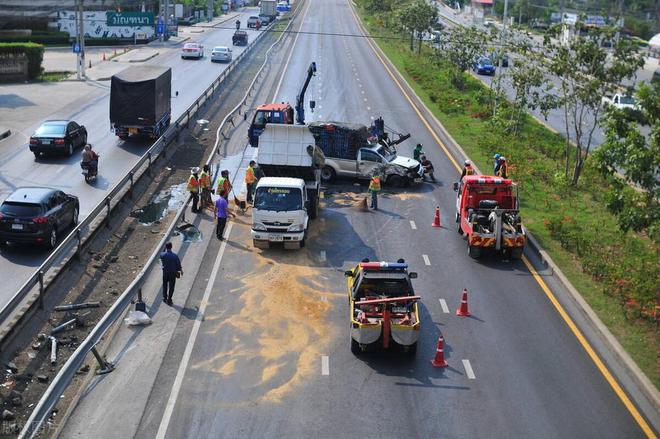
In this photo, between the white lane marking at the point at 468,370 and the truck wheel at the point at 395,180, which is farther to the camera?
the truck wheel at the point at 395,180

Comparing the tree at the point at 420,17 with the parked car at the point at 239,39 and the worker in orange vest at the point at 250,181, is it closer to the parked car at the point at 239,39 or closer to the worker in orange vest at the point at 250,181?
the parked car at the point at 239,39

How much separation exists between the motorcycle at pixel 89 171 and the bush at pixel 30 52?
1249 inches

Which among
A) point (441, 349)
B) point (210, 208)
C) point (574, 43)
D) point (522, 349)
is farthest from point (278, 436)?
point (574, 43)

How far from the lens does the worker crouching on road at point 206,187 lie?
97.0 ft

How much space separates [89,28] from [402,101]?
148 ft

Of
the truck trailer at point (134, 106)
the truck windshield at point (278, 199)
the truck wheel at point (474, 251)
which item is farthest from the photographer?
the truck trailer at point (134, 106)

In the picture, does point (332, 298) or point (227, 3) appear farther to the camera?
point (227, 3)

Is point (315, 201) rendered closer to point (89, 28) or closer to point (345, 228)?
point (345, 228)

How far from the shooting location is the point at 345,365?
18281 mm

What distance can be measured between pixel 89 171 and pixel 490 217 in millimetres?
15507

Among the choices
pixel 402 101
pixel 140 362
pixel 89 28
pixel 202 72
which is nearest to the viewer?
pixel 140 362

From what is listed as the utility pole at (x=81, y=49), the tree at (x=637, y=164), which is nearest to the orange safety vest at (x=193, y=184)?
Answer: the tree at (x=637, y=164)

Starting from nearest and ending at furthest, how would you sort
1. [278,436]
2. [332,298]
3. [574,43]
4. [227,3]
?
[278,436] < [332,298] < [574,43] < [227,3]

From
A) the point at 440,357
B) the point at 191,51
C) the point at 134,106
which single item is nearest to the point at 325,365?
the point at 440,357
